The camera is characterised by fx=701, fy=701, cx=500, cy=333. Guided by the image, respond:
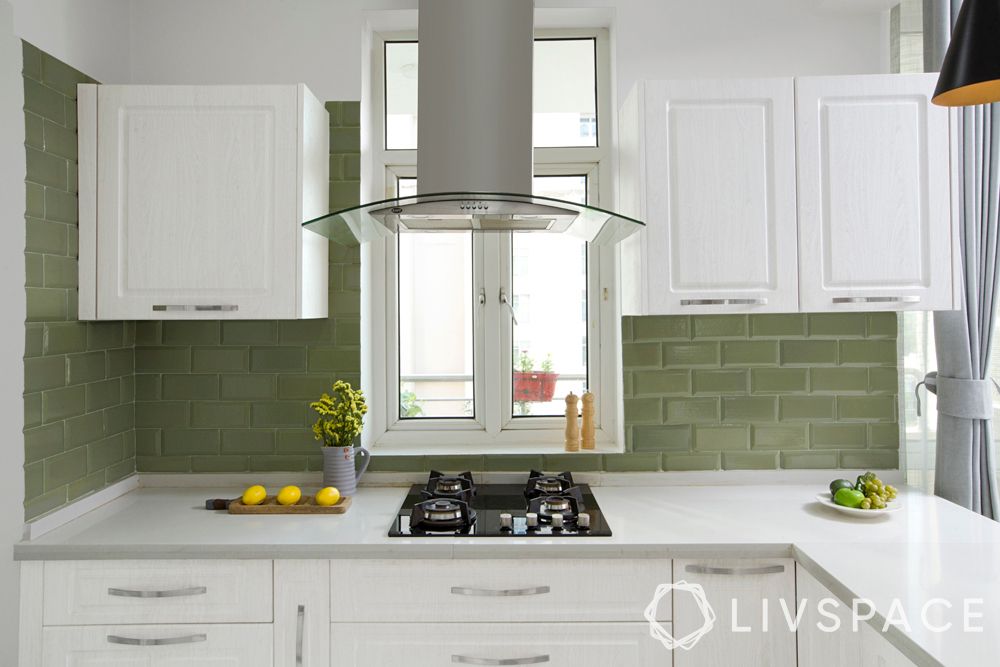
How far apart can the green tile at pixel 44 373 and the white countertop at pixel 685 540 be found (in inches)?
16.4

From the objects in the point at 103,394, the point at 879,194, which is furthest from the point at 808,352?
the point at 103,394

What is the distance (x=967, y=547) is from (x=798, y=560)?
44 centimetres

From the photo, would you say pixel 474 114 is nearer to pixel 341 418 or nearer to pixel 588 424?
pixel 341 418

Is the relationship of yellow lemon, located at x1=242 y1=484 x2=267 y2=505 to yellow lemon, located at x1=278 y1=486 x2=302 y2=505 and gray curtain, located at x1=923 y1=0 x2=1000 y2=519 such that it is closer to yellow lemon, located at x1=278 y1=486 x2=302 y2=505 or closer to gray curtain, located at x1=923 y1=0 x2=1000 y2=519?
yellow lemon, located at x1=278 y1=486 x2=302 y2=505

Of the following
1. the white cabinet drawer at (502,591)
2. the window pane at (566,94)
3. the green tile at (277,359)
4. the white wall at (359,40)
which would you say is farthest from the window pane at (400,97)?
the white cabinet drawer at (502,591)

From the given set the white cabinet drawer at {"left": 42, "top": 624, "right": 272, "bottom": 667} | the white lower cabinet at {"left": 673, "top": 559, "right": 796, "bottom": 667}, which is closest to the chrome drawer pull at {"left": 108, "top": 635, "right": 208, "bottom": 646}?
the white cabinet drawer at {"left": 42, "top": 624, "right": 272, "bottom": 667}

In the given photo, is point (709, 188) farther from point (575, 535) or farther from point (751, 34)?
point (575, 535)

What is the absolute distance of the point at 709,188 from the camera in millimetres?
2162

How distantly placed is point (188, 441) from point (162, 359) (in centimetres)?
31

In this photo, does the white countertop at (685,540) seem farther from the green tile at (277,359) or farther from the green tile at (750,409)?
the green tile at (277,359)

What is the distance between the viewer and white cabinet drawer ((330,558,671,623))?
6.25 feet

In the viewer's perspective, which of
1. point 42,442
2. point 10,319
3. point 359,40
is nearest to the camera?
point 10,319

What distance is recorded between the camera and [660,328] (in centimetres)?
253

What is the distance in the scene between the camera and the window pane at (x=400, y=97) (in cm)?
271
